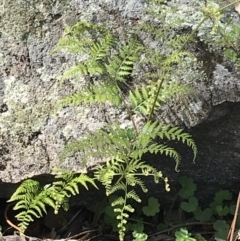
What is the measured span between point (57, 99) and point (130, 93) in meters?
0.42

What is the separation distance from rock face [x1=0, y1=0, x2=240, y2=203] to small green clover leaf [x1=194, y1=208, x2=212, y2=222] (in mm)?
287

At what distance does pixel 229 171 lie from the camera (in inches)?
112

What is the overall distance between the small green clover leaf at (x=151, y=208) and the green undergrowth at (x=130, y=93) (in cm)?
13

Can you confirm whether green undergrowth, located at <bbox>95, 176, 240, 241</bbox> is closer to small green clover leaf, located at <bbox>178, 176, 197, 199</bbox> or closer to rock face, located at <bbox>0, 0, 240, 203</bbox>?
small green clover leaf, located at <bbox>178, 176, 197, 199</bbox>

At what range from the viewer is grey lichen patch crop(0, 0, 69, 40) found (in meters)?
2.74

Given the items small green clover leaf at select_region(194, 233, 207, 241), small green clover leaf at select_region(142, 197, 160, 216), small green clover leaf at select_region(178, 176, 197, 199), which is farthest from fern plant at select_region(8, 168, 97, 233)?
small green clover leaf at select_region(194, 233, 207, 241)

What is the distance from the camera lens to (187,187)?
2869mm

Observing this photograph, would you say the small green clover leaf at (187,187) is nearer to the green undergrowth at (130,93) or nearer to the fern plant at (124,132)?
the green undergrowth at (130,93)

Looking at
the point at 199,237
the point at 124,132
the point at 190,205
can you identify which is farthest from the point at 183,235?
the point at 124,132

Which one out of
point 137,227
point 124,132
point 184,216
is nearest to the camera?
point 124,132

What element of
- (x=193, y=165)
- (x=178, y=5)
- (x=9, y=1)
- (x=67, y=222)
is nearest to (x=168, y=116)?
(x=193, y=165)

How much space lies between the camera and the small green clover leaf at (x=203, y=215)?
2918mm

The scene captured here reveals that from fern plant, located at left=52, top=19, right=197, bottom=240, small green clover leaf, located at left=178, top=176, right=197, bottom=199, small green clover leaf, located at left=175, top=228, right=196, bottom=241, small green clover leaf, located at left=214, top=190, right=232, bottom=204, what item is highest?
fern plant, located at left=52, top=19, right=197, bottom=240

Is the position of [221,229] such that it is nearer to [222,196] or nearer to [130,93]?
[222,196]
